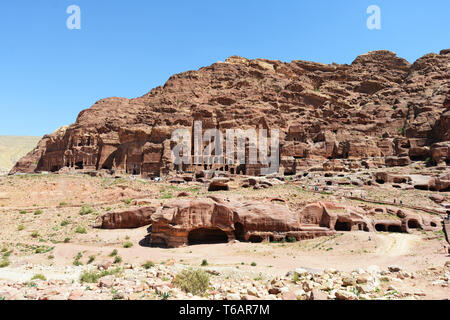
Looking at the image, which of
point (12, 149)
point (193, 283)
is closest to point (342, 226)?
point (193, 283)

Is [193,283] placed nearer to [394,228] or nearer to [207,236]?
[207,236]

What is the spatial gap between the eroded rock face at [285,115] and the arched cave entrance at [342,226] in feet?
94.6

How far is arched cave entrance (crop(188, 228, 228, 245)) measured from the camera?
82.3ft

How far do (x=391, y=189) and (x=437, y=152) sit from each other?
17610mm

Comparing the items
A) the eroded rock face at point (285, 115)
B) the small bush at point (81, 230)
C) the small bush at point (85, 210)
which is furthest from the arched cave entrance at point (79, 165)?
the small bush at point (81, 230)

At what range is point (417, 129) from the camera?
6481 cm

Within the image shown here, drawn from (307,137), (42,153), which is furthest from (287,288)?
(42,153)

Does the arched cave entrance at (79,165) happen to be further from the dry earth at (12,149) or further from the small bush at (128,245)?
the small bush at (128,245)

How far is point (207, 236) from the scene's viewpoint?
25.5 metres

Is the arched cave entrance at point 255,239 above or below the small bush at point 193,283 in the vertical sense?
below

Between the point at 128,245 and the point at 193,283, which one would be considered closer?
the point at 193,283

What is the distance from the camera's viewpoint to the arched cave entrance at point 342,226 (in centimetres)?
2517

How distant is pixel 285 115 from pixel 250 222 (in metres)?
60.8

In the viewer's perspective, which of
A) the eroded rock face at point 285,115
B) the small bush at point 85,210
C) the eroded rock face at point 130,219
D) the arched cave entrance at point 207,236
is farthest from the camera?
the eroded rock face at point 285,115
